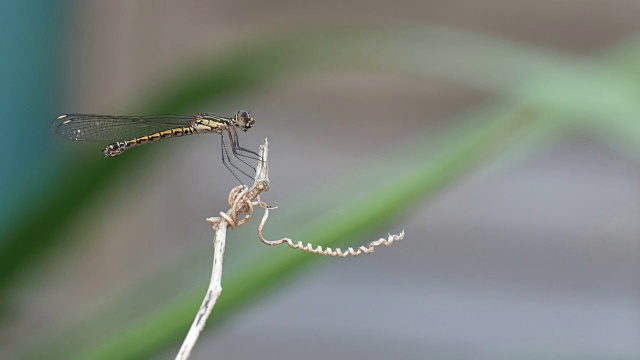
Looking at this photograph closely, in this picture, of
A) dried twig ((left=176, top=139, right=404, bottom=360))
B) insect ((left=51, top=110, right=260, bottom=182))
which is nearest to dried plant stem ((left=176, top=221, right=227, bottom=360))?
dried twig ((left=176, top=139, right=404, bottom=360))

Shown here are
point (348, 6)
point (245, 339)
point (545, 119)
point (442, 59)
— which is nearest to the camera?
point (545, 119)

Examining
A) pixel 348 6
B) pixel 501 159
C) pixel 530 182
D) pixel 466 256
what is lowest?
pixel 501 159

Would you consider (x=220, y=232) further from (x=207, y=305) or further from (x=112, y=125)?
(x=112, y=125)

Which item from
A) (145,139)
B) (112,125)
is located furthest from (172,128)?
(112,125)

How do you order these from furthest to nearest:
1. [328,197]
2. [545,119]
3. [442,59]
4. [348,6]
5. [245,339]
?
[245,339] < [348,6] < [442,59] < [328,197] < [545,119]

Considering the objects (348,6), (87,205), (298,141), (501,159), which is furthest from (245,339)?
(501,159)

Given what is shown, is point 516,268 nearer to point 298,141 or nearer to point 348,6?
point 298,141

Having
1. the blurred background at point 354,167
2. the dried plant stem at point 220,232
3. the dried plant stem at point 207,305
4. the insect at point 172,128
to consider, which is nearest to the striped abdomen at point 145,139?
the insect at point 172,128
